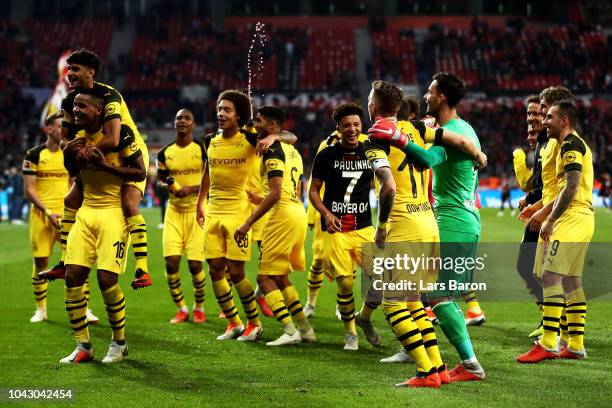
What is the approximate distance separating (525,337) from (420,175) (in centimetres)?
304

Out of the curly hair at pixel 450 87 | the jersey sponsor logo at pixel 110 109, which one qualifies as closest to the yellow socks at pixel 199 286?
the jersey sponsor logo at pixel 110 109

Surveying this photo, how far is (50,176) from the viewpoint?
1156 centimetres

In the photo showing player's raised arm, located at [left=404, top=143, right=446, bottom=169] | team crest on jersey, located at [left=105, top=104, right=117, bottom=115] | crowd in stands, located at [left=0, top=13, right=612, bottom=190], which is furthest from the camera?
crowd in stands, located at [left=0, top=13, right=612, bottom=190]

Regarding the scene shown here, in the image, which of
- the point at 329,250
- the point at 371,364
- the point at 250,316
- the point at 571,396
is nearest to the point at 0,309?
the point at 250,316

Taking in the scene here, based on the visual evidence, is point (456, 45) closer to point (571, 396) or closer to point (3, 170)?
point (3, 170)

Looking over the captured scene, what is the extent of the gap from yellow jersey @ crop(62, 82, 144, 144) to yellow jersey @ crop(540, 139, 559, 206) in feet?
11.6

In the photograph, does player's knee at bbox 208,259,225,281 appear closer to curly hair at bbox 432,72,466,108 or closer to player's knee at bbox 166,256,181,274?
Result: player's knee at bbox 166,256,181,274

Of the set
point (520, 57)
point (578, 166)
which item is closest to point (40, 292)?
point (578, 166)

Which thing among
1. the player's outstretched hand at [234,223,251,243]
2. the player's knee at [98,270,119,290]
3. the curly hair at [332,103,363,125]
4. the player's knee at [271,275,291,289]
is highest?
the curly hair at [332,103,363,125]

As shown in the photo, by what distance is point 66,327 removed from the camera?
10.3 meters

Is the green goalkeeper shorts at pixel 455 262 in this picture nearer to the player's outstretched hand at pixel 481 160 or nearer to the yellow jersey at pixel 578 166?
the player's outstretched hand at pixel 481 160

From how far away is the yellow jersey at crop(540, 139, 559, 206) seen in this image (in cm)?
826

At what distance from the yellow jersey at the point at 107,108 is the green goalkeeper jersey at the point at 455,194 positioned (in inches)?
103

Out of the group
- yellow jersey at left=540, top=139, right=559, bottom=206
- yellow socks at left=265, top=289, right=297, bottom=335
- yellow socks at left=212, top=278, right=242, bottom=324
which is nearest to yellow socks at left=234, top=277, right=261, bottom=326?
yellow socks at left=212, top=278, right=242, bottom=324
